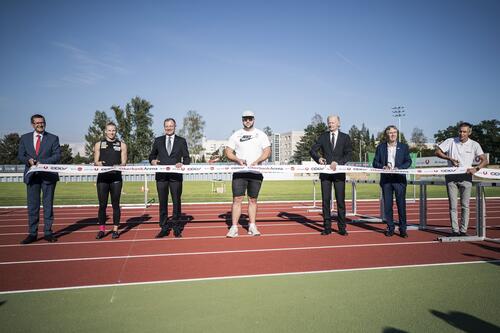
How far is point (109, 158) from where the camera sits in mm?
6680

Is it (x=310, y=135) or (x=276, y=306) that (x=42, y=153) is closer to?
(x=276, y=306)

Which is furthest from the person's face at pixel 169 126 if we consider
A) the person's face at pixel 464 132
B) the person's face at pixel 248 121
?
the person's face at pixel 464 132

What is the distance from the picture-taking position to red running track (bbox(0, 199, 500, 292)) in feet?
14.1

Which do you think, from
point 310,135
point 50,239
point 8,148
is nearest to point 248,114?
point 50,239

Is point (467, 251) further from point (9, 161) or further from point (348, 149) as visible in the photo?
point (9, 161)

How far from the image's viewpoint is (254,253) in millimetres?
5383

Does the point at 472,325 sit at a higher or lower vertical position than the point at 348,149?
lower

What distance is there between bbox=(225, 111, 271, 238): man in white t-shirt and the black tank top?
2108mm

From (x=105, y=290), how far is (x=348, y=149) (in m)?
5.24

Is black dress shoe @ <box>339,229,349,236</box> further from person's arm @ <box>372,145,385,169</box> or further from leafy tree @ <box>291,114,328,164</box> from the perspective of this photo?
leafy tree @ <box>291,114,328,164</box>

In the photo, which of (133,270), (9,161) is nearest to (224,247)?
(133,270)

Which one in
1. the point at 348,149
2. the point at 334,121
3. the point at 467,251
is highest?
the point at 334,121

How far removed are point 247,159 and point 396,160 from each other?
2.94m

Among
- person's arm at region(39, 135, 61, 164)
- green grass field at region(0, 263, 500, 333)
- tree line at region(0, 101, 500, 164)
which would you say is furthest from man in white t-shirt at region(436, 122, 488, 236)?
tree line at region(0, 101, 500, 164)
